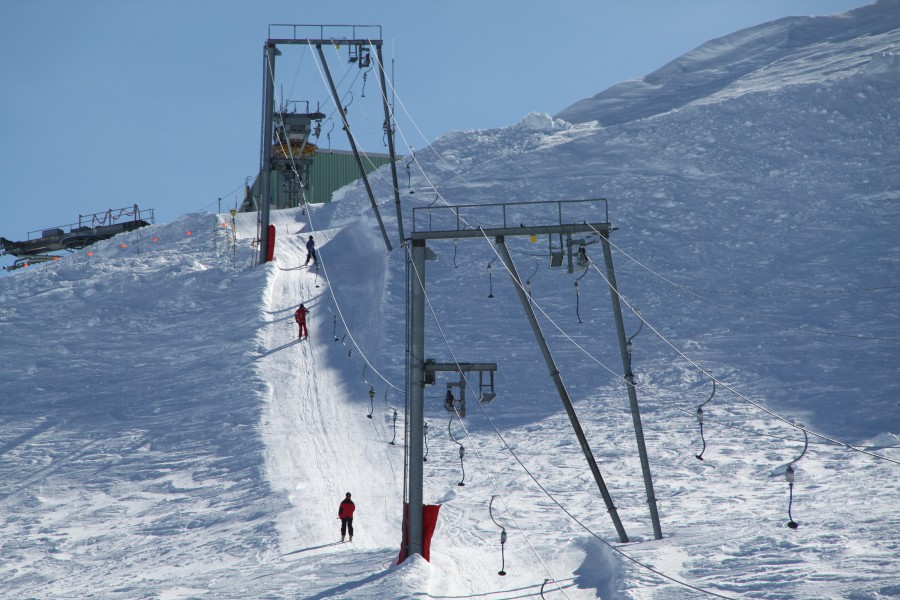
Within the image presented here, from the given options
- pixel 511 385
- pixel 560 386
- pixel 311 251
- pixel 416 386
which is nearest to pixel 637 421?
pixel 560 386

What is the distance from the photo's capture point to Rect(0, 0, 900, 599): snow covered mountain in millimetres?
17688

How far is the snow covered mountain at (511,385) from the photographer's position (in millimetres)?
17688

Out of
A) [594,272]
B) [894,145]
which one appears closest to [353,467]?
[594,272]

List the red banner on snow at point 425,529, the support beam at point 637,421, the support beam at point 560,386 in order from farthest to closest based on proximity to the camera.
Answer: the support beam at point 637,421 → the red banner on snow at point 425,529 → the support beam at point 560,386

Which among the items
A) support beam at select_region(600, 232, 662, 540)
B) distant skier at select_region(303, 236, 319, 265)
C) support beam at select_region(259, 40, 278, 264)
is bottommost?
support beam at select_region(600, 232, 662, 540)

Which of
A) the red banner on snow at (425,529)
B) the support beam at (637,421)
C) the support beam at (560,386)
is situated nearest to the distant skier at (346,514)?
the red banner on snow at (425,529)

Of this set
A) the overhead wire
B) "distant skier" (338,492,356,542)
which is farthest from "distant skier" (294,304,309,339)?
"distant skier" (338,492,356,542)

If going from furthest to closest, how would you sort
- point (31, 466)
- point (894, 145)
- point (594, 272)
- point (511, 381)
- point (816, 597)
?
point (894, 145) < point (594, 272) < point (511, 381) < point (31, 466) < point (816, 597)

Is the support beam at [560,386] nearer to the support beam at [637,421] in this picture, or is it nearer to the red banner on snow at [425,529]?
the support beam at [637,421]

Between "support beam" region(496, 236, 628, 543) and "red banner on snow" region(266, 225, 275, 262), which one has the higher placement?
"red banner on snow" region(266, 225, 275, 262)

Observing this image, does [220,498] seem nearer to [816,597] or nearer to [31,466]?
[31,466]

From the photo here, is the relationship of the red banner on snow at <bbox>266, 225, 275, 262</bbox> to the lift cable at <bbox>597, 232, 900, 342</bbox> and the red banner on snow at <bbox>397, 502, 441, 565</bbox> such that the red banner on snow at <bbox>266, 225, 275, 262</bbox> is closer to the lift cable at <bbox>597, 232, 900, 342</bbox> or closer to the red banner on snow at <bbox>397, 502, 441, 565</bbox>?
the lift cable at <bbox>597, 232, 900, 342</bbox>

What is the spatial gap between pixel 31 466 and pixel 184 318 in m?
10.5

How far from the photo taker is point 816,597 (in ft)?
46.8
